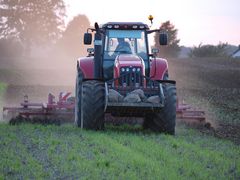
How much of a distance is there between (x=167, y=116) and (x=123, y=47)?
7.80 ft

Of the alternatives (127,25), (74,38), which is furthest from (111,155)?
(74,38)

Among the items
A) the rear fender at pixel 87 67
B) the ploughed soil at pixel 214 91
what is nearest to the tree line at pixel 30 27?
the ploughed soil at pixel 214 91

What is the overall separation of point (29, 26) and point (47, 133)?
56349mm

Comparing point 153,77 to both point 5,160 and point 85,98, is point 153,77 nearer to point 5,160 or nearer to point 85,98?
point 85,98

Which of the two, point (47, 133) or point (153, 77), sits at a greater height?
point (153, 77)

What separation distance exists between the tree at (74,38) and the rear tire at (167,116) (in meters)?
56.8

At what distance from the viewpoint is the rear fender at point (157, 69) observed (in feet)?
48.3

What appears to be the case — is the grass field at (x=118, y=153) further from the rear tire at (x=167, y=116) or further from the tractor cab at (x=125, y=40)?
the tractor cab at (x=125, y=40)

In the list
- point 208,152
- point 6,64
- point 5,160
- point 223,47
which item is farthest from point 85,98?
point 223,47

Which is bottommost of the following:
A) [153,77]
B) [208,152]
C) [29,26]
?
[208,152]

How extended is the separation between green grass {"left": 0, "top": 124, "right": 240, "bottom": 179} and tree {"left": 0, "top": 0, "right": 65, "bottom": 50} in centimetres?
5541

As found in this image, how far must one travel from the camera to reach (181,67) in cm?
4556

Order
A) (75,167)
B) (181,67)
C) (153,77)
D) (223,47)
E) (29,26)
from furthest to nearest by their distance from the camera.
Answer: (223,47) → (29,26) → (181,67) → (153,77) → (75,167)

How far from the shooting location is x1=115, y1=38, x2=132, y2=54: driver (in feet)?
49.1
